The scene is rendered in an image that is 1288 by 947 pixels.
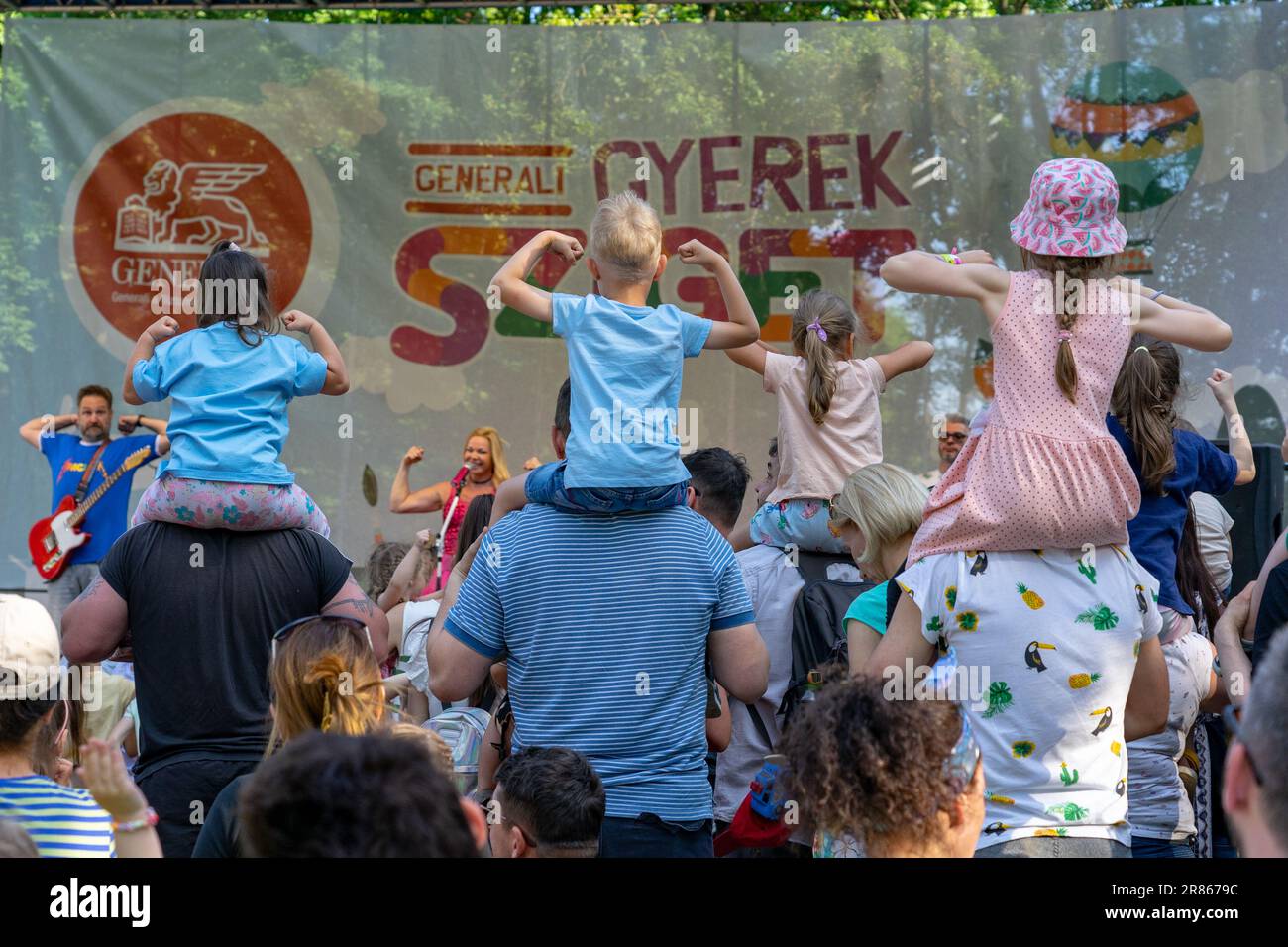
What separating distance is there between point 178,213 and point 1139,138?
5271 mm

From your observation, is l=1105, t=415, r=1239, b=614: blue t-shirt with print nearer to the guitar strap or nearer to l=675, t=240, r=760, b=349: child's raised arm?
l=675, t=240, r=760, b=349: child's raised arm

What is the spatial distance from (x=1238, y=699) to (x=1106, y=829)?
0.96m

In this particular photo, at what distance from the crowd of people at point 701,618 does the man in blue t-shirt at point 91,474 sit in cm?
400

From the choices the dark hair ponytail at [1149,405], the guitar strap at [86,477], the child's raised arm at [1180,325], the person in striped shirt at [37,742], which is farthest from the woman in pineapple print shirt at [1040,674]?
the guitar strap at [86,477]

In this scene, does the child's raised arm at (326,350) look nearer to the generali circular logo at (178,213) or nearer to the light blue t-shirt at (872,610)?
the light blue t-shirt at (872,610)

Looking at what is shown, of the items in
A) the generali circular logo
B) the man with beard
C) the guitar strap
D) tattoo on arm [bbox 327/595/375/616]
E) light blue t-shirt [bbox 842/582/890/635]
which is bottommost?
tattoo on arm [bbox 327/595/375/616]

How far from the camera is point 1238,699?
10.6 ft

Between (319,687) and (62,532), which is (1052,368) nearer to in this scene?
(319,687)

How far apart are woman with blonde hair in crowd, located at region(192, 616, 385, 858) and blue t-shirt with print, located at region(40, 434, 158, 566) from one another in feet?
17.6

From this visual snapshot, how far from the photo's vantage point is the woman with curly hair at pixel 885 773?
187cm

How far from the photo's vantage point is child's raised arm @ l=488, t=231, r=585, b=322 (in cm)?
292

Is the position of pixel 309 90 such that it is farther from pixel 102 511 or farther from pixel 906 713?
pixel 906 713

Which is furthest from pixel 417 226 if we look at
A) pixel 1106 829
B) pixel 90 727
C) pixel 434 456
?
pixel 1106 829

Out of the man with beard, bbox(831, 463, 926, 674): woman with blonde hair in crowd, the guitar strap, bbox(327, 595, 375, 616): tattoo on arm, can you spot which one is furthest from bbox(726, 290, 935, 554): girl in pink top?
the guitar strap
